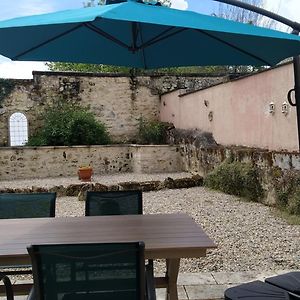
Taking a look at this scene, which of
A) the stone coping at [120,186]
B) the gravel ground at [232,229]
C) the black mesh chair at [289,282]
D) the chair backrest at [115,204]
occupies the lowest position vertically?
the gravel ground at [232,229]

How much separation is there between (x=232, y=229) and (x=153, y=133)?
36.4 feet

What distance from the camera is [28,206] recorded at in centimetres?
321

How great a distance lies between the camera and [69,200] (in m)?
8.91

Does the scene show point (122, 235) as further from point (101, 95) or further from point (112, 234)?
point (101, 95)

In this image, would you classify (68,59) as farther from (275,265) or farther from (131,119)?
A: (131,119)

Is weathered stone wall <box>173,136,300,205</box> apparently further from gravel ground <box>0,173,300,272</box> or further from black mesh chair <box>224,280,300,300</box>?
black mesh chair <box>224,280,300,300</box>

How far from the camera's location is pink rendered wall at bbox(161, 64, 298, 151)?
7641 millimetres

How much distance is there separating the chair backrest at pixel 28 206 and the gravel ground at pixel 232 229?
4.81 feet

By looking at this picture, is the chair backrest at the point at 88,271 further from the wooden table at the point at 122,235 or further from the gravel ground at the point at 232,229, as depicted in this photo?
the gravel ground at the point at 232,229

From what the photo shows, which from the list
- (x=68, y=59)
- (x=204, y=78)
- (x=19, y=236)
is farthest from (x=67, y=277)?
(x=204, y=78)

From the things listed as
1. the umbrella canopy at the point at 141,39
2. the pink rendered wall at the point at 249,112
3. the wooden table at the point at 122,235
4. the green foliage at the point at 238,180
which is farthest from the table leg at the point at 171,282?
the green foliage at the point at 238,180

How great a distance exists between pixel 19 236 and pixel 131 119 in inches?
604

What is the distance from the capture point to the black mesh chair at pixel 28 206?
125 inches

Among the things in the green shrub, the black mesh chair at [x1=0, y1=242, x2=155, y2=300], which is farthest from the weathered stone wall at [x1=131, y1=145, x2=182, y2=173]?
the black mesh chair at [x1=0, y1=242, x2=155, y2=300]
